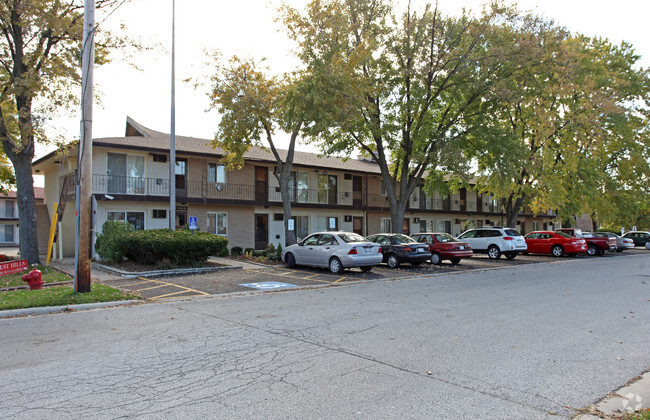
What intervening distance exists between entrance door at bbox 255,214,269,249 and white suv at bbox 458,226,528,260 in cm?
1266

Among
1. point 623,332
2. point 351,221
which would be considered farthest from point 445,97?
point 623,332

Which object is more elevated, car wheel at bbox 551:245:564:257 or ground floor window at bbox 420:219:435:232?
ground floor window at bbox 420:219:435:232

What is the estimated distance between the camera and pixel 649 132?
3538 centimetres

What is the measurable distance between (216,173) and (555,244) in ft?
71.4

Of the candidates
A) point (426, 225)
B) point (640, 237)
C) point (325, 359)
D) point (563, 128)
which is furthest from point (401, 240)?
point (640, 237)

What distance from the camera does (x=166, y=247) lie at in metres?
16.1

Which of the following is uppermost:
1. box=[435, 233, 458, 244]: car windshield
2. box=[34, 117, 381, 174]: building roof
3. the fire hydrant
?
box=[34, 117, 381, 174]: building roof

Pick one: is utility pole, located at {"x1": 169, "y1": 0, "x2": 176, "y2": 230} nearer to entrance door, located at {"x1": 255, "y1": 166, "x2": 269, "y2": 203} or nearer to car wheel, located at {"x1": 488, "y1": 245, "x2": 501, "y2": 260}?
entrance door, located at {"x1": 255, "y1": 166, "x2": 269, "y2": 203}

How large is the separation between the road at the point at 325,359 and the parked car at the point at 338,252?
595cm

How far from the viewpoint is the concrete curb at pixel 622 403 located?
156 inches

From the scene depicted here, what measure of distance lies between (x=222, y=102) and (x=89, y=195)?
9627 millimetres

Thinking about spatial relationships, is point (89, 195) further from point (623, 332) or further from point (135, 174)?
point (135, 174)

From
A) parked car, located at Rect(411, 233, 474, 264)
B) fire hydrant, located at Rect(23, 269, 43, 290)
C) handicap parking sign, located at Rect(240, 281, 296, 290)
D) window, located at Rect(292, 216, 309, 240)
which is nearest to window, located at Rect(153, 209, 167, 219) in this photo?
window, located at Rect(292, 216, 309, 240)

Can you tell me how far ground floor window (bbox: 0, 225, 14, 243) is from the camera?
45438mm
